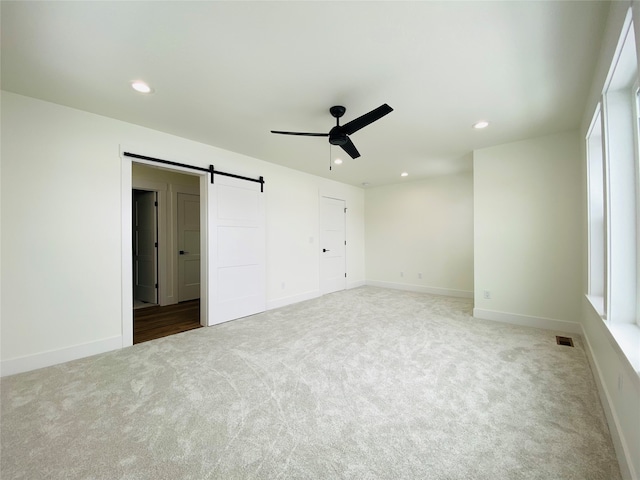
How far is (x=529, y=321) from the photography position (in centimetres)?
→ 350

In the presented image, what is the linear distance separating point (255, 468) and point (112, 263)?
8.77ft

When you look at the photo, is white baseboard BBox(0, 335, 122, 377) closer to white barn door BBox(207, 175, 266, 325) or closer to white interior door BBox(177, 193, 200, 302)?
white barn door BBox(207, 175, 266, 325)

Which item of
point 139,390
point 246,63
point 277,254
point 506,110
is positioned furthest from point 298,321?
point 506,110

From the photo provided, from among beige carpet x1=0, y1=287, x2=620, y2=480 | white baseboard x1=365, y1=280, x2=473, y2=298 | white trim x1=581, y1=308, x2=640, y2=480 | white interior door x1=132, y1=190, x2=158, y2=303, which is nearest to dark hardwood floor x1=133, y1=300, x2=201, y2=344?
beige carpet x1=0, y1=287, x2=620, y2=480

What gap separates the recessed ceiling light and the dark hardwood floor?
9.03 feet

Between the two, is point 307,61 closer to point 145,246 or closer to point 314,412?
point 314,412

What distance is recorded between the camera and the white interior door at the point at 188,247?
16.8 ft

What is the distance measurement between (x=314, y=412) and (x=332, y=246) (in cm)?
418

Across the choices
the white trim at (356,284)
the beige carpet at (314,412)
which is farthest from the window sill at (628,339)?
the white trim at (356,284)

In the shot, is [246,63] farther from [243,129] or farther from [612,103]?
[612,103]

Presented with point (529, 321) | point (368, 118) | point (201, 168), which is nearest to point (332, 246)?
point (201, 168)

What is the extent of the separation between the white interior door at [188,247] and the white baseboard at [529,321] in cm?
527

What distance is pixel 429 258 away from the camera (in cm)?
563

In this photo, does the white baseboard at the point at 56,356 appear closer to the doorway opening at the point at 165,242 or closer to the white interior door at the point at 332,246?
the doorway opening at the point at 165,242
